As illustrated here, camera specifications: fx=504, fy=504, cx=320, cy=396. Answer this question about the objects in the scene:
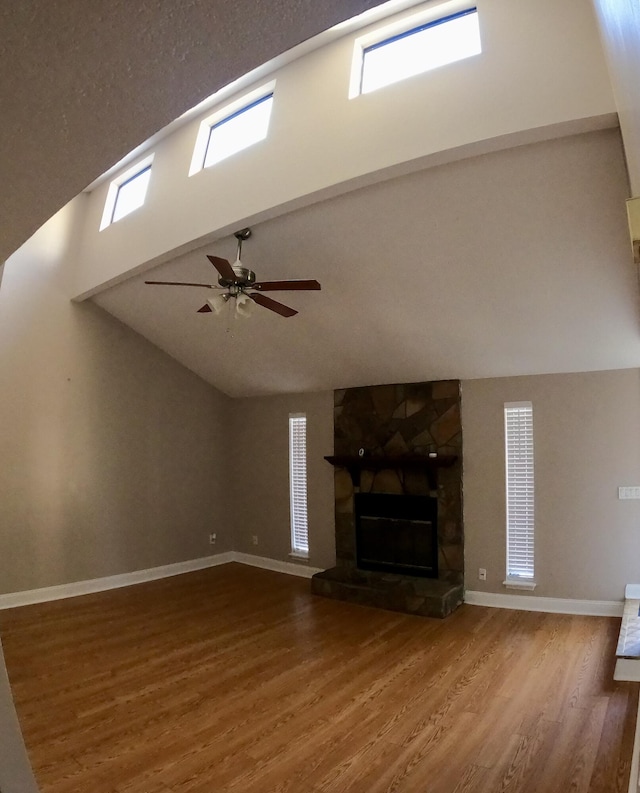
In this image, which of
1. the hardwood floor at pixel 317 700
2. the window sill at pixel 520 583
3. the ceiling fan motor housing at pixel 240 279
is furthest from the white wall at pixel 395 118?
the window sill at pixel 520 583

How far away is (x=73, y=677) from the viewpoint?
3.67 meters

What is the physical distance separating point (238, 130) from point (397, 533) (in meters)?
4.39

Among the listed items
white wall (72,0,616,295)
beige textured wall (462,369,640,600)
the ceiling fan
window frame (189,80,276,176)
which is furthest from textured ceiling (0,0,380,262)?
beige textured wall (462,369,640,600)

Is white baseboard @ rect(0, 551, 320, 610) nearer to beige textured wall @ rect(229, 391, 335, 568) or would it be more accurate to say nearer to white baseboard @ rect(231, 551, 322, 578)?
white baseboard @ rect(231, 551, 322, 578)

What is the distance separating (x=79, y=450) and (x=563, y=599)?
5.35 m

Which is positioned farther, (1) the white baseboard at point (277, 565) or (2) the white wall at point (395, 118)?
(1) the white baseboard at point (277, 565)

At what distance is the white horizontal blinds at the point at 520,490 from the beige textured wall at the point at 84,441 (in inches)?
160

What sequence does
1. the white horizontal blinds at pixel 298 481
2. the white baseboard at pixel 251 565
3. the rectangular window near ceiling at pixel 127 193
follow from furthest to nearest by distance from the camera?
the white horizontal blinds at pixel 298 481
the rectangular window near ceiling at pixel 127 193
the white baseboard at pixel 251 565

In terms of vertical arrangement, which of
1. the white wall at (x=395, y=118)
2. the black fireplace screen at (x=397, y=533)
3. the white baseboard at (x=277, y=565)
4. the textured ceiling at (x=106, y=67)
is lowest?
the white baseboard at (x=277, y=565)

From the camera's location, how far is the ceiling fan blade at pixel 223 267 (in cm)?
337

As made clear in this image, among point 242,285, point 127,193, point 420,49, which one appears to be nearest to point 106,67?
point 242,285

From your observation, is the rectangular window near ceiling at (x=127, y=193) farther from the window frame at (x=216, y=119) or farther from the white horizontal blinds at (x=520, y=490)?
the white horizontal blinds at (x=520, y=490)

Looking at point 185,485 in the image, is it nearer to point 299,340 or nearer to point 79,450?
point 79,450

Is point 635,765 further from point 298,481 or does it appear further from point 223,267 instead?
point 298,481
